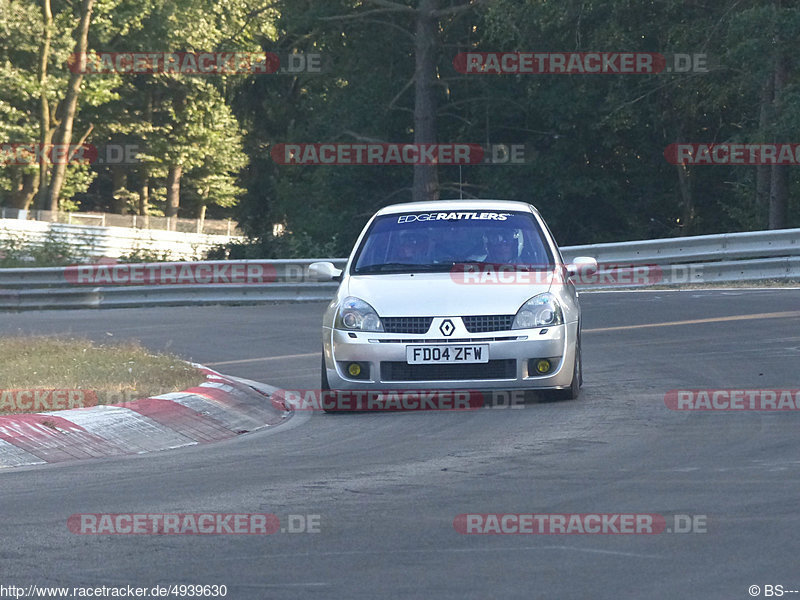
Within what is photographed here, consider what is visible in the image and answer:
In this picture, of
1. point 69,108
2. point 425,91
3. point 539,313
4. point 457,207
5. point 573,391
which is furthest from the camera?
point 69,108

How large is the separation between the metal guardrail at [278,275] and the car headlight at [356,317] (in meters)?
9.36

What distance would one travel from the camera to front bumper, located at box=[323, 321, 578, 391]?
9562 mm

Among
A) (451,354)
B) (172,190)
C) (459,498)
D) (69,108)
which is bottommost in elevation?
(459,498)

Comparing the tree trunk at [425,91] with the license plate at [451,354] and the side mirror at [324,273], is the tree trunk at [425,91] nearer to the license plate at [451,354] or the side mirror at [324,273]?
the side mirror at [324,273]

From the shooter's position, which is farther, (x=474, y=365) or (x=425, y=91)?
(x=425, y=91)

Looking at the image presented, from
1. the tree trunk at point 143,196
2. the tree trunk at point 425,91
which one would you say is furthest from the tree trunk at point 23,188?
the tree trunk at point 425,91

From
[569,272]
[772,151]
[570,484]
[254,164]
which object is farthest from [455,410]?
[254,164]

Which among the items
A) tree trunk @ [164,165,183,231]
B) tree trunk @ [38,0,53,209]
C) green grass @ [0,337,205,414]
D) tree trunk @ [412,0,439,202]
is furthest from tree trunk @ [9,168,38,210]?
green grass @ [0,337,205,414]

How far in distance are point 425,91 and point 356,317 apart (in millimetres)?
22261

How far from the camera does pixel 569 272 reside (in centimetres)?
1080

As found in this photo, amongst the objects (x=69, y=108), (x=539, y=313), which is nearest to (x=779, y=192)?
(x=539, y=313)

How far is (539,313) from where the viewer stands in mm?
9766

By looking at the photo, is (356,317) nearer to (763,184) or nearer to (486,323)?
(486,323)

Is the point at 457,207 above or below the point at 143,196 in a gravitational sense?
below
